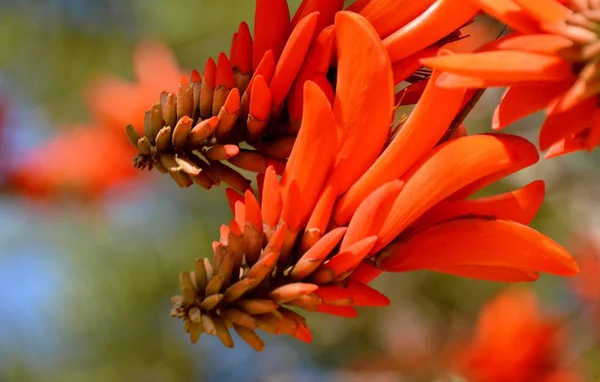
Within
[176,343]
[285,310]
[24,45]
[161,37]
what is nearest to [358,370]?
[176,343]

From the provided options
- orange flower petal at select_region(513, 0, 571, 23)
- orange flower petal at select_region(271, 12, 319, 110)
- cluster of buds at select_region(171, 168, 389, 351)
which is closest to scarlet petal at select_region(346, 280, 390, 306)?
cluster of buds at select_region(171, 168, 389, 351)

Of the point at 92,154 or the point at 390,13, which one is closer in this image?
the point at 390,13

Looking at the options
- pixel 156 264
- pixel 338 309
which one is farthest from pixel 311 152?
pixel 156 264

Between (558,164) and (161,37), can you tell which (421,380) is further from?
(161,37)

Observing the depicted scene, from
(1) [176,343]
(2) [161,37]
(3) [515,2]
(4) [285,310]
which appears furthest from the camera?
(2) [161,37]

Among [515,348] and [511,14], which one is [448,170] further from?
[515,348]

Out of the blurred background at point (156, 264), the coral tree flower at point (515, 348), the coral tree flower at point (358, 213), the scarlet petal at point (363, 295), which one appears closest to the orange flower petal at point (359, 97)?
the coral tree flower at point (358, 213)
